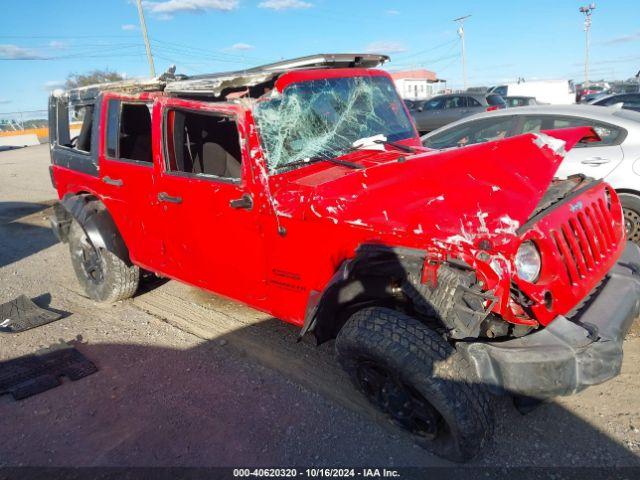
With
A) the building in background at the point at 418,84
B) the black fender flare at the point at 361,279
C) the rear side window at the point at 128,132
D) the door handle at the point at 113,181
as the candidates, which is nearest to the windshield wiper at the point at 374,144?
the black fender flare at the point at 361,279

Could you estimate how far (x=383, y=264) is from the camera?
107 inches

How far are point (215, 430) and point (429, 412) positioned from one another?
4.37 ft

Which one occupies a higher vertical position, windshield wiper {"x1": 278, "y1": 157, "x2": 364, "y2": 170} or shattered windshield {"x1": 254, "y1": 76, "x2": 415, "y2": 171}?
shattered windshield {"x1": 254, "y1": 76, "x2": 415, "y2": 171}

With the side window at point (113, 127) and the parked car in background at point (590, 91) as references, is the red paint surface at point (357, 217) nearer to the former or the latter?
the side window at point (113, 127)

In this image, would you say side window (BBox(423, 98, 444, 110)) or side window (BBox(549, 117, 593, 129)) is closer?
side window (BBox(549, 117, 593, 129))

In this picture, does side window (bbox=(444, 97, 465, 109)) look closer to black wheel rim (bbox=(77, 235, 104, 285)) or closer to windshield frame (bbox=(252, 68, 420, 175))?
windshield frame (bbox=(252, 68, 420, 175))

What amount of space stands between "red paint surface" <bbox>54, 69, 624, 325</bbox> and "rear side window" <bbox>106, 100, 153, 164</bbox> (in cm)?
31

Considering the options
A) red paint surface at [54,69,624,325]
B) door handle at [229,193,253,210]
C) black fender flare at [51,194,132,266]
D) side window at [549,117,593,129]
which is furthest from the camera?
side window at [549,117,593,129]

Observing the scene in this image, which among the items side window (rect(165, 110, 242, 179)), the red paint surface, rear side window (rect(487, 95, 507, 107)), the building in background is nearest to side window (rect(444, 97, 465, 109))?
rear side window (rect(487, 95, 507, 107))

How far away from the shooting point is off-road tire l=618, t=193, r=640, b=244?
16.0 ft

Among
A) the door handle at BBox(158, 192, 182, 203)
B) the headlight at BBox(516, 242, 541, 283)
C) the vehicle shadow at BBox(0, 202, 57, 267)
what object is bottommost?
the vehicle shadow at BBox(0, 202, 57, 267)

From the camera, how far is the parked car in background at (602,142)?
4.88 m

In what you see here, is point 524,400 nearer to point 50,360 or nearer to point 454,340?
point 454,340

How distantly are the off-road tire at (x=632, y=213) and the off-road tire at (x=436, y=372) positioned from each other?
3.46 metres
